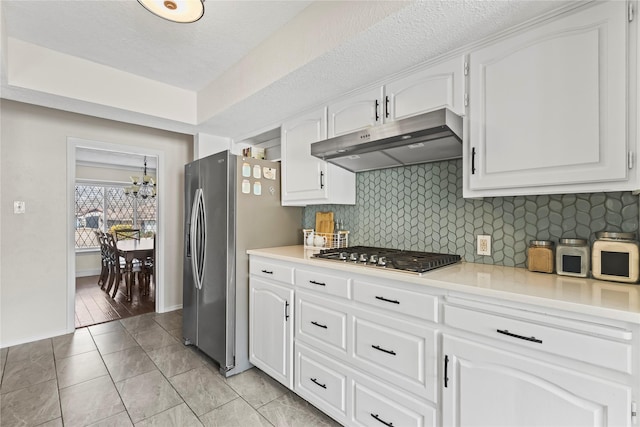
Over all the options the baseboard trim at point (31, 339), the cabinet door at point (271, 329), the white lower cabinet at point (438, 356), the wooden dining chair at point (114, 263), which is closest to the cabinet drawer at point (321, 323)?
the white lower cabinet at point (438, 356)

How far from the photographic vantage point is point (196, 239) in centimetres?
261

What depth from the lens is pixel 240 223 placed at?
7.64ft

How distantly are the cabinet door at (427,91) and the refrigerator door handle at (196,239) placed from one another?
176 cm

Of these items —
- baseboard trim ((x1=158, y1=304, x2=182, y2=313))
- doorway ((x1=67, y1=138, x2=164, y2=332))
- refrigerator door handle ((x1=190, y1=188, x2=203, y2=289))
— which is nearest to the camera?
refrigerator door handle ((x1=190, y1=188, x2=203, y2=289))

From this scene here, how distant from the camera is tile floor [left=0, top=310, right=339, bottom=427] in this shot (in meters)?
1.79

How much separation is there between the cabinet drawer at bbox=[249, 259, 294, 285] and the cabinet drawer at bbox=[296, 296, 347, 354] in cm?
18

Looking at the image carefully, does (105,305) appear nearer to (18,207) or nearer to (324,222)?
(18,207)

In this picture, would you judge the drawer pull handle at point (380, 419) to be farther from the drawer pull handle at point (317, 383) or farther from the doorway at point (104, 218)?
the doorway at point (104, 218)

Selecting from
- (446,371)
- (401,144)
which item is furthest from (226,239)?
(446,371)

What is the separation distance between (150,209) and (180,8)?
7.12 m

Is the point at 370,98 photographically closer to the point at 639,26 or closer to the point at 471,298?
the point at 639,26

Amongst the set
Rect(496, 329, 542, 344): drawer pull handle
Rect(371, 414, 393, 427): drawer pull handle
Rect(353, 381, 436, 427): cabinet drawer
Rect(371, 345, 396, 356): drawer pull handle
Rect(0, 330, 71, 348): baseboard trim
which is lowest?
Rect(0, 330, 71, 348): baseboard trim

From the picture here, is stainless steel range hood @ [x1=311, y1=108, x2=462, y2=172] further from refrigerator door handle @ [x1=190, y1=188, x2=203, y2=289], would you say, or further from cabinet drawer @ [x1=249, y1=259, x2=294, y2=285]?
refrigerator door handle @ [x1=190, y1=188, x2=203, y2=289]

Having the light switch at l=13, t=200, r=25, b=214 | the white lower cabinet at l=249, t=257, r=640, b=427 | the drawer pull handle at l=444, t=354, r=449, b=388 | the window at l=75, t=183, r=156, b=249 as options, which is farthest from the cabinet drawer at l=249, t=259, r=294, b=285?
the window at l=75, t=183, r=156, b=249
